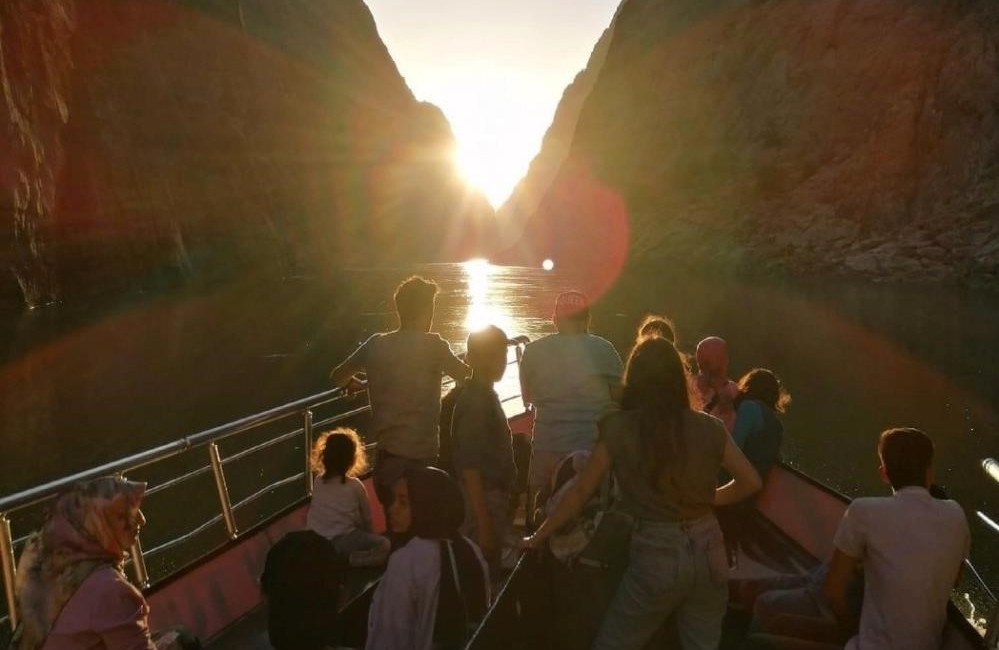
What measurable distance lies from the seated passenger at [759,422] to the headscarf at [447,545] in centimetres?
237

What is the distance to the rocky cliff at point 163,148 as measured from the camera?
41875 mm

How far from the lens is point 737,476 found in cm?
293

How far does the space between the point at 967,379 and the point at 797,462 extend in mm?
10328

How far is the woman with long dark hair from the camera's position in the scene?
2.78m

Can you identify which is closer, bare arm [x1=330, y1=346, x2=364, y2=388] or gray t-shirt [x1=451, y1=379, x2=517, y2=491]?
gray t-shirt [x1=451, y1=379, x2=517, y2=491]

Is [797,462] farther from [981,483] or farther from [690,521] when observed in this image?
[690,521]

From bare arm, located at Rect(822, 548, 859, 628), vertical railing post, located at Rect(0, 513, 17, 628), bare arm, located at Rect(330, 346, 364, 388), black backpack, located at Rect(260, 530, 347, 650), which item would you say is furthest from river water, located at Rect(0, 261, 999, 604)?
vertical railing post, located at Rect(0, 513, 17, 628)

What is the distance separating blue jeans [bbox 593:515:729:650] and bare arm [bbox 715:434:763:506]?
200mm

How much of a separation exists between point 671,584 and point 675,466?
497mm

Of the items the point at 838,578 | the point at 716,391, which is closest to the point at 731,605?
the point at 838,578

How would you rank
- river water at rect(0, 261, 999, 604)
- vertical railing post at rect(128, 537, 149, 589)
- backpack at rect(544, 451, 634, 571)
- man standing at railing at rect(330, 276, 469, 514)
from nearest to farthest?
backpack at rect(544, 451, 634, 571)
vertical railing post at rect(128, 537, 149, 589)
man standing at railing at rect(330, 276, 469, 514)
river water at rect(0, 261, 999, 604)

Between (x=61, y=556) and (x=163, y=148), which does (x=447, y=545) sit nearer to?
(x=61, y=556)

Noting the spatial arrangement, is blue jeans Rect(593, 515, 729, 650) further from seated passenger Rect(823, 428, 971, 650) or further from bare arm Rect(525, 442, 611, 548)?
seated passenger Rect(823, 428, 971, 650)

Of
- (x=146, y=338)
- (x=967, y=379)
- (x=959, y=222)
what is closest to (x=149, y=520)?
(x=967, y=379)
